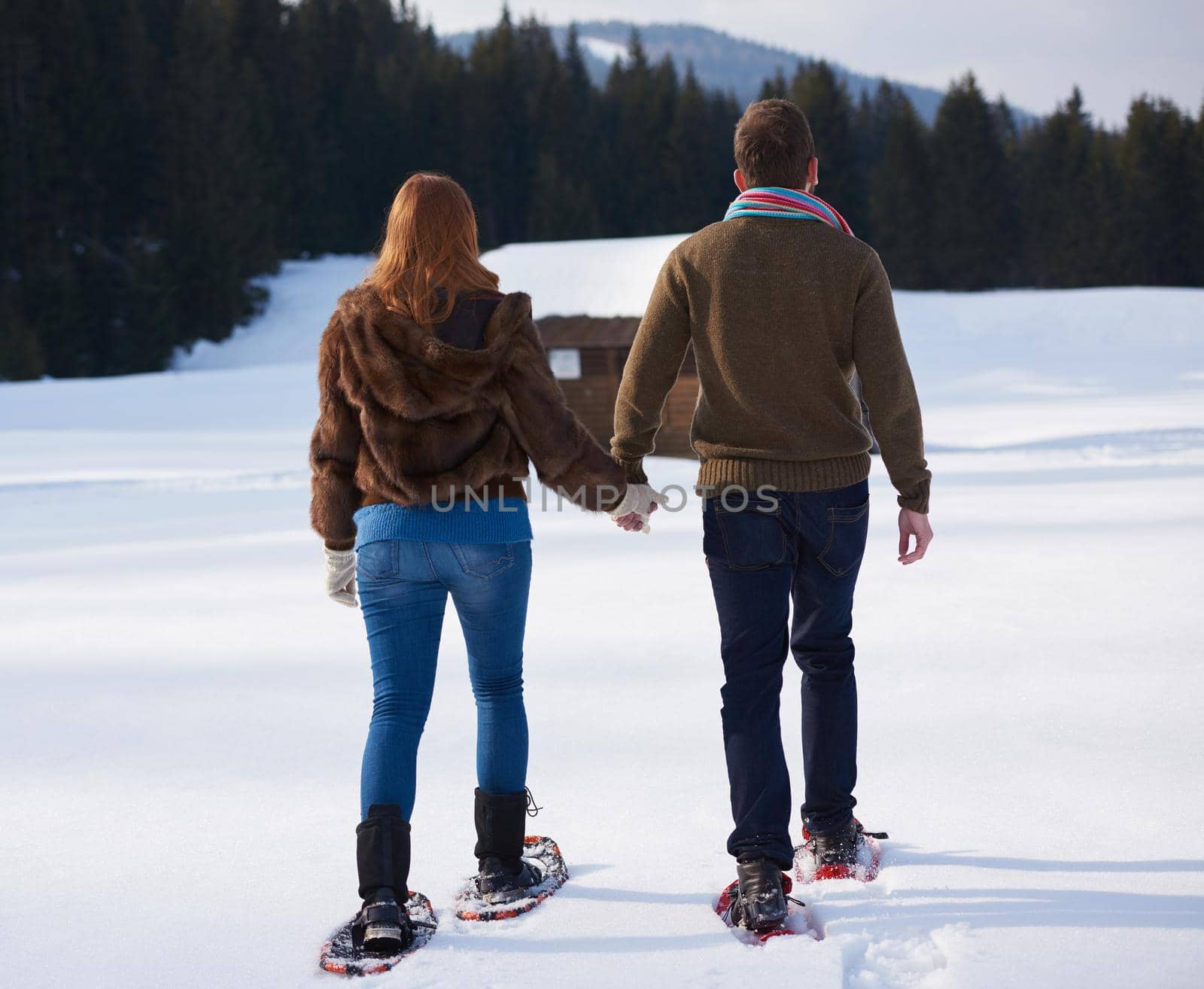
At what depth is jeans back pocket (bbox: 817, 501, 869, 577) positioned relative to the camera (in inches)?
106

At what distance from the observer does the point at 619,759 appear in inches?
154

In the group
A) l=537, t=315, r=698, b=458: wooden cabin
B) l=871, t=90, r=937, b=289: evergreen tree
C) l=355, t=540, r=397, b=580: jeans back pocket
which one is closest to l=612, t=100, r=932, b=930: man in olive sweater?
l=355, t=540, r=397, b=580: jeans back pocket

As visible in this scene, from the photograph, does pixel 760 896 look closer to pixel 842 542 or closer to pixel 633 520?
pixel 842 542

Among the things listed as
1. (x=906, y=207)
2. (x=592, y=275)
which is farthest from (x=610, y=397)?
(x=906, y=207)

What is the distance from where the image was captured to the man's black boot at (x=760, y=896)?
259 cm

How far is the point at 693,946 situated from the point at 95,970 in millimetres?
1310

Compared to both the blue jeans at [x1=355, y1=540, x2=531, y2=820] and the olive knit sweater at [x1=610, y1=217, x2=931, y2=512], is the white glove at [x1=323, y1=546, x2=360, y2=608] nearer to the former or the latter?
the blue jeans at [x1=355, y1=540, x2=531, y2=820]

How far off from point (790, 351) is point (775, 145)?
0.46 metres

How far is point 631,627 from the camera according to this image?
570 centimetres

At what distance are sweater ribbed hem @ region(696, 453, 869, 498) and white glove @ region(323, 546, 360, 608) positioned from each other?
2.74 ft

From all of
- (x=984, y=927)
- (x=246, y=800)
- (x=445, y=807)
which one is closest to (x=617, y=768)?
(x=445, y=807)

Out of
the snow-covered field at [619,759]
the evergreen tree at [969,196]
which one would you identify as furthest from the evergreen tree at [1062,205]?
the snow-covered field at [619,759]

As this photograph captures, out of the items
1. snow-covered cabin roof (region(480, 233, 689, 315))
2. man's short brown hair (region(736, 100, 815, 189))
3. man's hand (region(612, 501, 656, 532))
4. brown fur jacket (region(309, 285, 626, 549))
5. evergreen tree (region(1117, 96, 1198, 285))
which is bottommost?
man's hand (region(612, 501, 656, 532))

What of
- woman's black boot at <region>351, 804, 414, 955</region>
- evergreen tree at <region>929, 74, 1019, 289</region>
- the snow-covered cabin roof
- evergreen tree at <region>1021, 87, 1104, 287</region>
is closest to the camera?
woman's black boot at <region>351, 804, 414, 955</region>
